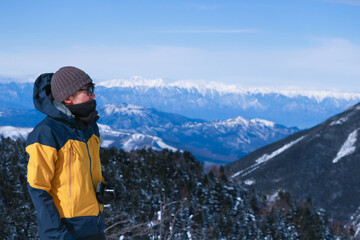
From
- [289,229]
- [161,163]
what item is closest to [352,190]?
[289,229]

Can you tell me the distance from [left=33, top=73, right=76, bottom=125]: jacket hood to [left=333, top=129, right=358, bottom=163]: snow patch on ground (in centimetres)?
13375

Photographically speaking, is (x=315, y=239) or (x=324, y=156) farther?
(x=324, y=156)

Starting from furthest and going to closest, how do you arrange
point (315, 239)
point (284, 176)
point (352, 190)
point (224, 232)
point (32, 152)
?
point (284, 176) → point (352, 190) → point (315, 239) → point (224, 232) → point (32, 152)

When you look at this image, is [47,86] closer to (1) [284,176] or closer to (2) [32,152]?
(2) [32,152]

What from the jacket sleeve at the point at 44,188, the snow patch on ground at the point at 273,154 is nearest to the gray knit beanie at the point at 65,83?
the jacket sleeve at the point at 44,188

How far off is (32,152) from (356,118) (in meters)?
158

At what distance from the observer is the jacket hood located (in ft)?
13.0

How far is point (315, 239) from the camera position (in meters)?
49.8

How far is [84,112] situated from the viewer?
418 cm

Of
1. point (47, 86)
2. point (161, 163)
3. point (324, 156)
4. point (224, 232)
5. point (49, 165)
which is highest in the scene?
point (47, 86)

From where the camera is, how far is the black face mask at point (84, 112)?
4.12 metres

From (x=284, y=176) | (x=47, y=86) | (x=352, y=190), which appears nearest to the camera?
(x=47, y=86)

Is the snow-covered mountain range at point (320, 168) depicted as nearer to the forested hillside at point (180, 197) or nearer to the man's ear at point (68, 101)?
the forested hillside at point (180, 197)

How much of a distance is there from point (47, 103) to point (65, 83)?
31 centimetres
